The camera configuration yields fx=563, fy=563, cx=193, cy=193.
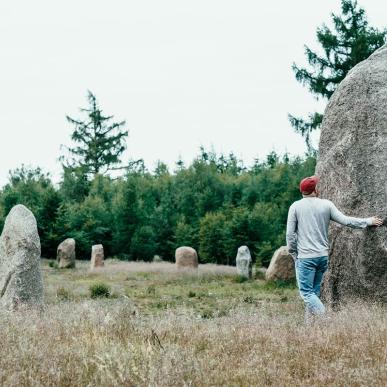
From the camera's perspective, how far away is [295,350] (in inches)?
210

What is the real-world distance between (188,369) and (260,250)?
25.9 meters

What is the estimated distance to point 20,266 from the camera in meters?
10.7

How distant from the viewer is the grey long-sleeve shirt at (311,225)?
8172 mm

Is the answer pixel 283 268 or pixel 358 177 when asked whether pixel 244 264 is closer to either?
pixel 283 268

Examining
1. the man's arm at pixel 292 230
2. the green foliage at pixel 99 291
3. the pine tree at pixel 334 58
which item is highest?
the pine tree at pixel 334 58

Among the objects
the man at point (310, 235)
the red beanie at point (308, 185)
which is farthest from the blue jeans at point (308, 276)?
the red beanie at point (308, 185)

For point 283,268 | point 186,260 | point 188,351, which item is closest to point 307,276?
point 188,351

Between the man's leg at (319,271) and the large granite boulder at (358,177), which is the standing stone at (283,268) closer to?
the large granite boulder at (358,177)

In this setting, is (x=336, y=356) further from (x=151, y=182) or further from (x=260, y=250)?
(x=151, y=182)

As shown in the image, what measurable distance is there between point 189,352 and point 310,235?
3614 mm

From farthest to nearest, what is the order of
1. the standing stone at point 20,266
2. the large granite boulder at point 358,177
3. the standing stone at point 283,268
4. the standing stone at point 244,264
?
the standing stone at point 244,264 → the standing stone at point 283,268 → the standing stone at point 20,266 → the large granite boulder at point 358,177

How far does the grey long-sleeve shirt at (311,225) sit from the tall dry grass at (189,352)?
1.38m

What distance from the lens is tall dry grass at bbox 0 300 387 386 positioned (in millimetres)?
4352

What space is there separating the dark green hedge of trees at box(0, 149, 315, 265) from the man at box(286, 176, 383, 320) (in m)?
21.4
